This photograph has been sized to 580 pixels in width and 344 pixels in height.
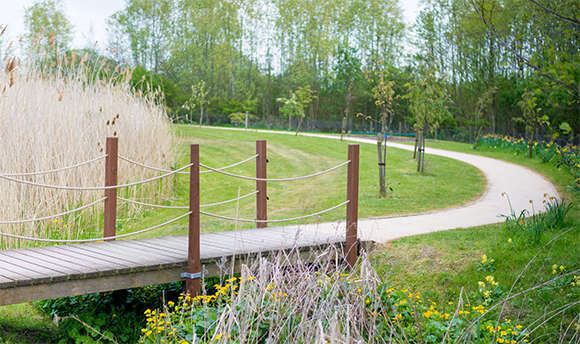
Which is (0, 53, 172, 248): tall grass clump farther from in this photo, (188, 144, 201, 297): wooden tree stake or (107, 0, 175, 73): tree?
(107, 0, 175, 73): tree

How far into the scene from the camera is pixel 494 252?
5.76 meters

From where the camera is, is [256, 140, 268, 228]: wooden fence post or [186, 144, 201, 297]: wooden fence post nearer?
[186, 144, 201, 297]: wooden fence post

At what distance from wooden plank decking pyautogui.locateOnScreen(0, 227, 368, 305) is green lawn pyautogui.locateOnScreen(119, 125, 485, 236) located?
276 centimetres

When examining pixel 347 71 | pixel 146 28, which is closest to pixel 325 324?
pixel 347 71

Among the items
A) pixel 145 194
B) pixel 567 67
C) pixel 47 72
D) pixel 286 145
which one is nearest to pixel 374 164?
pixel 286 145

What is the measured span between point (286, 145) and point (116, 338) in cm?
1513

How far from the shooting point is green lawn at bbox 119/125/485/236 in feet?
29.7

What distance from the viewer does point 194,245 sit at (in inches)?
176

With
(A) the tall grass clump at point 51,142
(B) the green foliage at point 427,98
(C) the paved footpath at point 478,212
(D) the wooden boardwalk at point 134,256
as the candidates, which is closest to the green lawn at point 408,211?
(C) the paved footpath at point 478,212

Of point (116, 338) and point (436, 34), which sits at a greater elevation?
point (436, 34)

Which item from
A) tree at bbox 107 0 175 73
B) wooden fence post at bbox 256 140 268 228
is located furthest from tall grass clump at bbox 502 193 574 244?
tree at bbox 107 0 175 73

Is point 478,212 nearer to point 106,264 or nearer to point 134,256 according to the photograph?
point 134,256

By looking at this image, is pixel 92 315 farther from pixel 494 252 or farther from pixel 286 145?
pixel 286 145

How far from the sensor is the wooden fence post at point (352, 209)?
565cm
